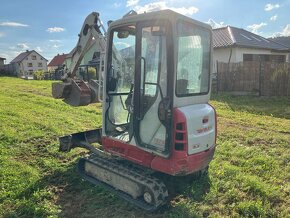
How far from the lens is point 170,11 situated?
362 cm

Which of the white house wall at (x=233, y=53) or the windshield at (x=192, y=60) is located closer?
the windshield at (x=192, y=60)

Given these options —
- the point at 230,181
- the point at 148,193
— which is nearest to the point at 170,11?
the point at 148,193

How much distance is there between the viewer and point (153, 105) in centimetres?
395

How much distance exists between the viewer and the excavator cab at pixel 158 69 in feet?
12.2

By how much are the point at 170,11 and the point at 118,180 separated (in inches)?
97.2

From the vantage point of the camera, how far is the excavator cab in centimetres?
372

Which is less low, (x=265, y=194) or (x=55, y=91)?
(x=55, y=91)

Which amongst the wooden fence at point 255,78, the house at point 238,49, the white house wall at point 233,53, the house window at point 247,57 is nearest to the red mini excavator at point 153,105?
the wooden fence at point 255,78

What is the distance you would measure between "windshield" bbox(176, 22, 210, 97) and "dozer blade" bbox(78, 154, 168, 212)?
1276 millimetres

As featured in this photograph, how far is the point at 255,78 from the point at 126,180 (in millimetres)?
11948

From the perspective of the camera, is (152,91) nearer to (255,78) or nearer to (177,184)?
(177,184)

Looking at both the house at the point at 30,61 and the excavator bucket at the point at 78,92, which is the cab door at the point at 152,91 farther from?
the house at the point at 30,61

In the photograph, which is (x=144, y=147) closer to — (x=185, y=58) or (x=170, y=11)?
(x=185, y=58)

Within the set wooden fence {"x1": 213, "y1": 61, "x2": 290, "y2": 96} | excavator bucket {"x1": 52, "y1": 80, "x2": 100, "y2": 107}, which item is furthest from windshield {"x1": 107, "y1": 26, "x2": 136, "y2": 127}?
wooden fence {"x1": 213, "y1": 61, "x2": 290, "y2": 96}
